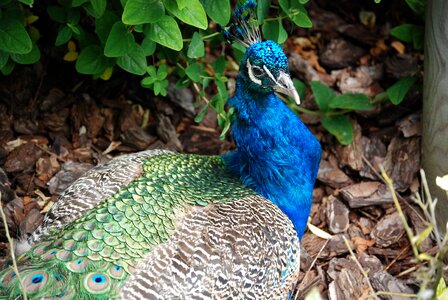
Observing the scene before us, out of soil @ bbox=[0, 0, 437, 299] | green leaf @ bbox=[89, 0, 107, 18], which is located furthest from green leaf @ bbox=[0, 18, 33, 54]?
soil @ bbox=[0, 0, 437, 299]

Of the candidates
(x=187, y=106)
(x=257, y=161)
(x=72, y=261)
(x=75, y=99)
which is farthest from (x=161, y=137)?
(x=72, y=261)

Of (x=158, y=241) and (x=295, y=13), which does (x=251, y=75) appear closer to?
(x=295, y=13)

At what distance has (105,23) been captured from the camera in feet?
9.21

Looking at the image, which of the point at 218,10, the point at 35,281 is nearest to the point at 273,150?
the point at 218,10

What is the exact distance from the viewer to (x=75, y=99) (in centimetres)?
354

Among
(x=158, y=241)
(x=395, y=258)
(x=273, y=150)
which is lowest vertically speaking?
(x=395, y=258)

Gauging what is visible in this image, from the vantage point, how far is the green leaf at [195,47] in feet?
9.34

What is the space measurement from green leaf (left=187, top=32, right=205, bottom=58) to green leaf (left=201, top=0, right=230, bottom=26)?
17 centimetres

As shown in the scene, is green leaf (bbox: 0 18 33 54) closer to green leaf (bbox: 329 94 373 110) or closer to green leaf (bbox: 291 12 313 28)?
green leaf (bbox: 291 12 313 28)

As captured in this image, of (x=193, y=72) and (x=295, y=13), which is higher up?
(x=295, y=13)

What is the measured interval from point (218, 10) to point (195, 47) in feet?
0.67

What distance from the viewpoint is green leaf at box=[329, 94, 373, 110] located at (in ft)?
10.9

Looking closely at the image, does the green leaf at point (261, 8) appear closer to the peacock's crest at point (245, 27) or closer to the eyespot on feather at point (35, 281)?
the peacock's crest at point (245, 27)

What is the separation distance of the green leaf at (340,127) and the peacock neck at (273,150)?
0.52 meters
